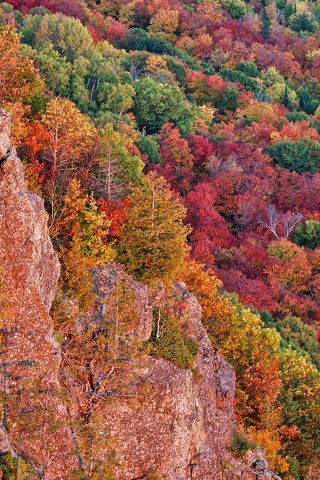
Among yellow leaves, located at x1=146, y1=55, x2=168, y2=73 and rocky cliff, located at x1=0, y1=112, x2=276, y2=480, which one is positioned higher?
rocky cliff, located at x1=0, y1=112, x2=276, y2=480

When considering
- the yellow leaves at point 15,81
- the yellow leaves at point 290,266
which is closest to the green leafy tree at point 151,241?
the yellow leaves at point 15,81

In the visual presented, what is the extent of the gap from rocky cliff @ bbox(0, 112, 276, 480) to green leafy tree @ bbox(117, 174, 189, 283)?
3.36 ft

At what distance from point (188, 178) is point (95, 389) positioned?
204 ft

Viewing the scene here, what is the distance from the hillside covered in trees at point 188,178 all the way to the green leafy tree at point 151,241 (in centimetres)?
8

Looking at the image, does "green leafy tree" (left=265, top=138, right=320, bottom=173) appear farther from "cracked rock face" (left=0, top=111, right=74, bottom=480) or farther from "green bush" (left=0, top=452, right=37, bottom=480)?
"green bush" (left=0, top=452, right=37, bottom=480)

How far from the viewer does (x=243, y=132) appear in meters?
107

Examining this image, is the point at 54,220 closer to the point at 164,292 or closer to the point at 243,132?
the point at 164,292

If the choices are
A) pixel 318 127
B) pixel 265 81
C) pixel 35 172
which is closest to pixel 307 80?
pixel 265 81

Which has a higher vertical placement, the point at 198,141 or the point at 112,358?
the point at 112,358

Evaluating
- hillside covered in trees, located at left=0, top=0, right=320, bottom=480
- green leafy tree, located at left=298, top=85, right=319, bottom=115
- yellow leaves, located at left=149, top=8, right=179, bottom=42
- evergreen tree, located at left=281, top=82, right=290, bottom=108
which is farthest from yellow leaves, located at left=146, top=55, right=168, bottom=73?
green leafy tree, located at left=298, top=85, right=319, bottom=115

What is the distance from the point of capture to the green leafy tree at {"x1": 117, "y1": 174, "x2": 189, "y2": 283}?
1164 inches

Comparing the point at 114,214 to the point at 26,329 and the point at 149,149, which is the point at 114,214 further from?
the point at 149,149

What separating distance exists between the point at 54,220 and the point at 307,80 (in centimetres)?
13484

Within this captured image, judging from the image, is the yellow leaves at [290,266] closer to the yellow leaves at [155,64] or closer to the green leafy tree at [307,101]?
the yellow leaves at [155,64]
